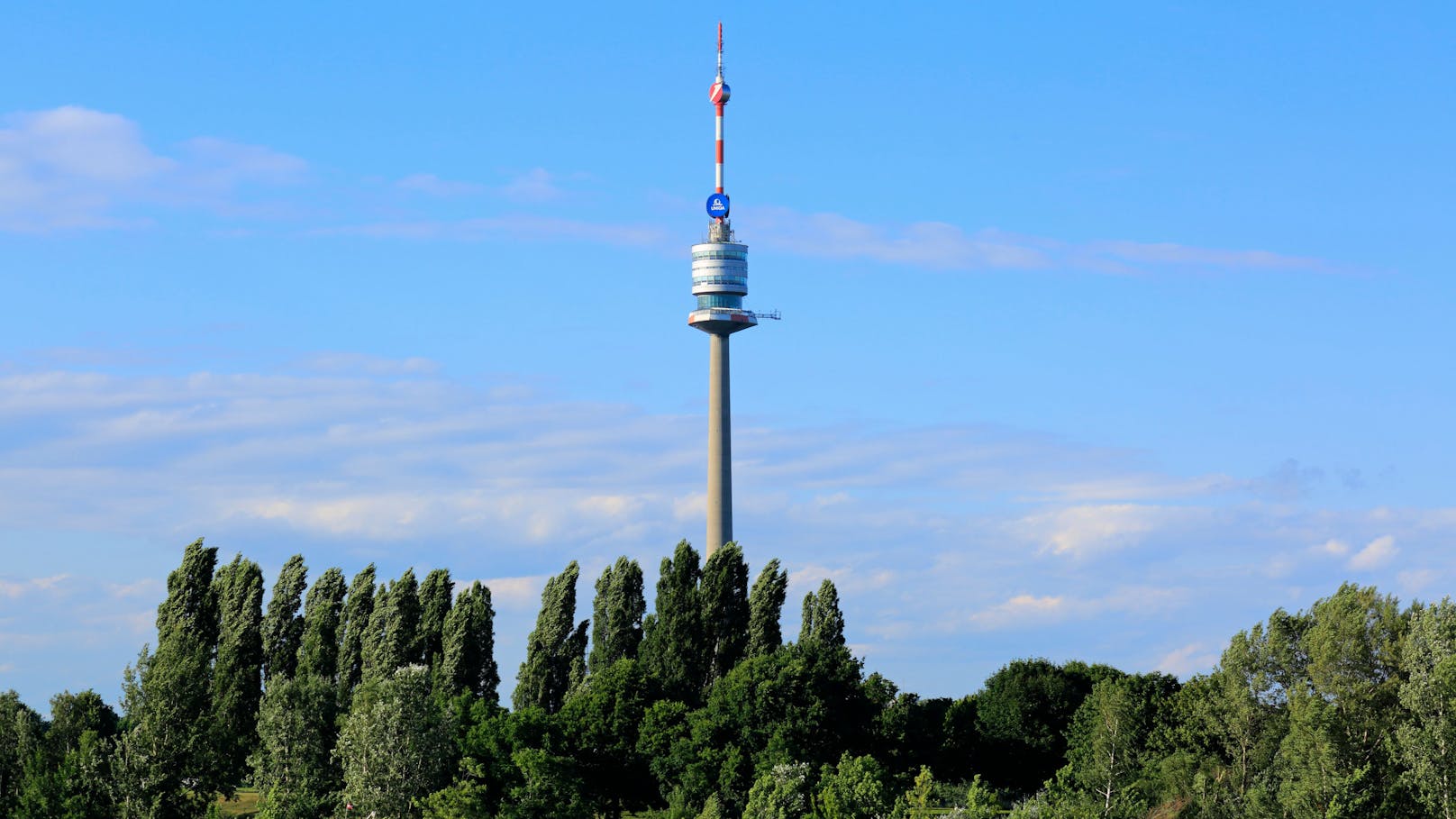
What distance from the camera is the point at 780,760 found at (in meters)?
97.4

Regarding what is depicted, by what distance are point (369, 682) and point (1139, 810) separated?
137 feet

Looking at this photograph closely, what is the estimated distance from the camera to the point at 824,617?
414ft

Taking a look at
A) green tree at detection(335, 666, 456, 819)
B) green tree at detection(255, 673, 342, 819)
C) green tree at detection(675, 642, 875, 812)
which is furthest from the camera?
green tree at detection(675, 642, 875, 812)

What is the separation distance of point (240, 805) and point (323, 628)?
486 inches

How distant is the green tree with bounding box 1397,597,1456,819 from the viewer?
299ft

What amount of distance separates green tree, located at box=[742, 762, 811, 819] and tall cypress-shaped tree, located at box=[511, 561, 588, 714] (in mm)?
24592

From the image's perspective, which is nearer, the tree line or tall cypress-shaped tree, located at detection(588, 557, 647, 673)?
the tree line

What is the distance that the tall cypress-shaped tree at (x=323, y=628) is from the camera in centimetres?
11512

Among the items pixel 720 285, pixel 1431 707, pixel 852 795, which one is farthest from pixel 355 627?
pixel 720 285

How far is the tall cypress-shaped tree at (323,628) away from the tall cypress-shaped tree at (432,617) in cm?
→ 538

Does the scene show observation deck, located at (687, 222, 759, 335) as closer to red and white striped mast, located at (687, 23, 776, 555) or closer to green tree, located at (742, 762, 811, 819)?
red and white striped mast, located at (687, 23, 776, 555)

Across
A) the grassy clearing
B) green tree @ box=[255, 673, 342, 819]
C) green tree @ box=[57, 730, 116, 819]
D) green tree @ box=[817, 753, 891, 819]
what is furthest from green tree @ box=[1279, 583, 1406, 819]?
green tree @ box=[57, 730, 116, 819]

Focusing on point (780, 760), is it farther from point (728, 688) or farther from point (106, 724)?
point (106, 724)

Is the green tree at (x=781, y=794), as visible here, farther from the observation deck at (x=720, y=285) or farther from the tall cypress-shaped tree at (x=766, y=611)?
the observation deck at (x=720, y=285)
